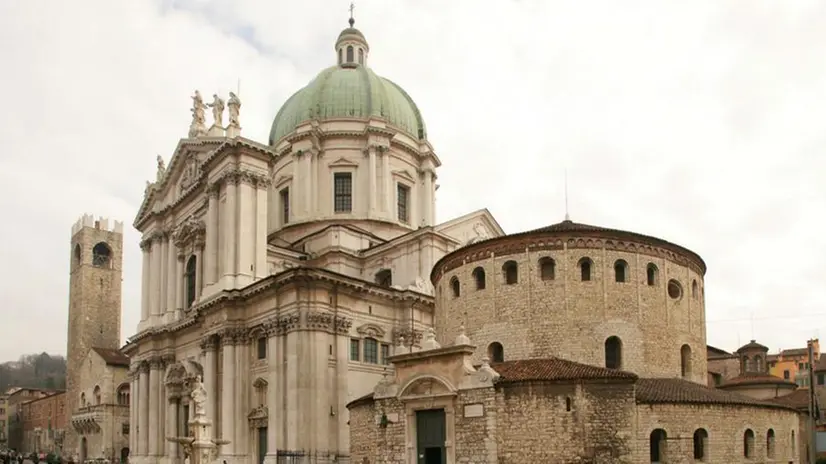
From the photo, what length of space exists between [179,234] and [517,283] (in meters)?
26.0

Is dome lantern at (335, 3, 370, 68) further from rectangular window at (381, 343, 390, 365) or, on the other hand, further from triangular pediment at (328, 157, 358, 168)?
rectangular window at (381, 343, 390, 365)

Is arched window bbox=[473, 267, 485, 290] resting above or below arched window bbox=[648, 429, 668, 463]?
above

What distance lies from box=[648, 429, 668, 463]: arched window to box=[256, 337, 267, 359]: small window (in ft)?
68.9

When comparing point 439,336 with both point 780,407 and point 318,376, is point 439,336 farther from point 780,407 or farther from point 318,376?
point 780,407

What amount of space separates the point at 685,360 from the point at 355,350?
16126 millimetres

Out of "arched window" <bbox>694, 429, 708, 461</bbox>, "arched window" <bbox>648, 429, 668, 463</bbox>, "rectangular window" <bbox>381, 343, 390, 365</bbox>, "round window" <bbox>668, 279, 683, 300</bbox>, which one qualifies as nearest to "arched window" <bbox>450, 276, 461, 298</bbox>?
"round window" <bbox>668, 279, 683, 300</bbox>

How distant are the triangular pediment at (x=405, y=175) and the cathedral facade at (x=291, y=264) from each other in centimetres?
7

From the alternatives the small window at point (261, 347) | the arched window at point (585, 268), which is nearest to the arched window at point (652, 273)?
the arched window at point (585, 268)

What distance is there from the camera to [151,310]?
54.9 metres

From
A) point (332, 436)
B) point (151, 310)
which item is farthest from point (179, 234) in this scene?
point (332, 436)

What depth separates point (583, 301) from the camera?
32.9 metres

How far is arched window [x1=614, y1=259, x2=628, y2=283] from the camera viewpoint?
33469 mm

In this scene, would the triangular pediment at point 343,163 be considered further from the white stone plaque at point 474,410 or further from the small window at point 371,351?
the white stone plaque at point 474,410

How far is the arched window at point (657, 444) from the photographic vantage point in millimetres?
28891
